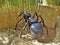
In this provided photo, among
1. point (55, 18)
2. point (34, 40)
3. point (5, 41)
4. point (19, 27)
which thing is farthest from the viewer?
point (55, 18)

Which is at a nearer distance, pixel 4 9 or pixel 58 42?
pixel 58 42

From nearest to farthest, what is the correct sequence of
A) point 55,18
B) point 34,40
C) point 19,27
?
point 34,40 < point 19,27 < point 55,18

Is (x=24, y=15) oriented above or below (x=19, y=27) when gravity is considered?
above

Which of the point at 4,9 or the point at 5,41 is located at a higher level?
the point at 4,9

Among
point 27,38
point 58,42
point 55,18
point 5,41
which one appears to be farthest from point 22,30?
point 55,18

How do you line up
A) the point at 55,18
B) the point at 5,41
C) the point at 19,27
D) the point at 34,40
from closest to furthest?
the point at 5,41 → the point at 34,40 → the point at 19,27 → the point at 55,18

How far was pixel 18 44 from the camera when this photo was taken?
1551 millimetres

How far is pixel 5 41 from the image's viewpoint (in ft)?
5.04

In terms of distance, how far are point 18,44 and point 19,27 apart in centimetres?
28

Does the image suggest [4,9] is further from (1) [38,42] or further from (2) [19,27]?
(1) [38,42]

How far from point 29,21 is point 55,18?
520mm

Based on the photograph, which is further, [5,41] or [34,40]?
[34,40]

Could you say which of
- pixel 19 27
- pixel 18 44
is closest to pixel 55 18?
pixel 19 27

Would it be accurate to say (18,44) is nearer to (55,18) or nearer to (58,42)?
(58,42)
